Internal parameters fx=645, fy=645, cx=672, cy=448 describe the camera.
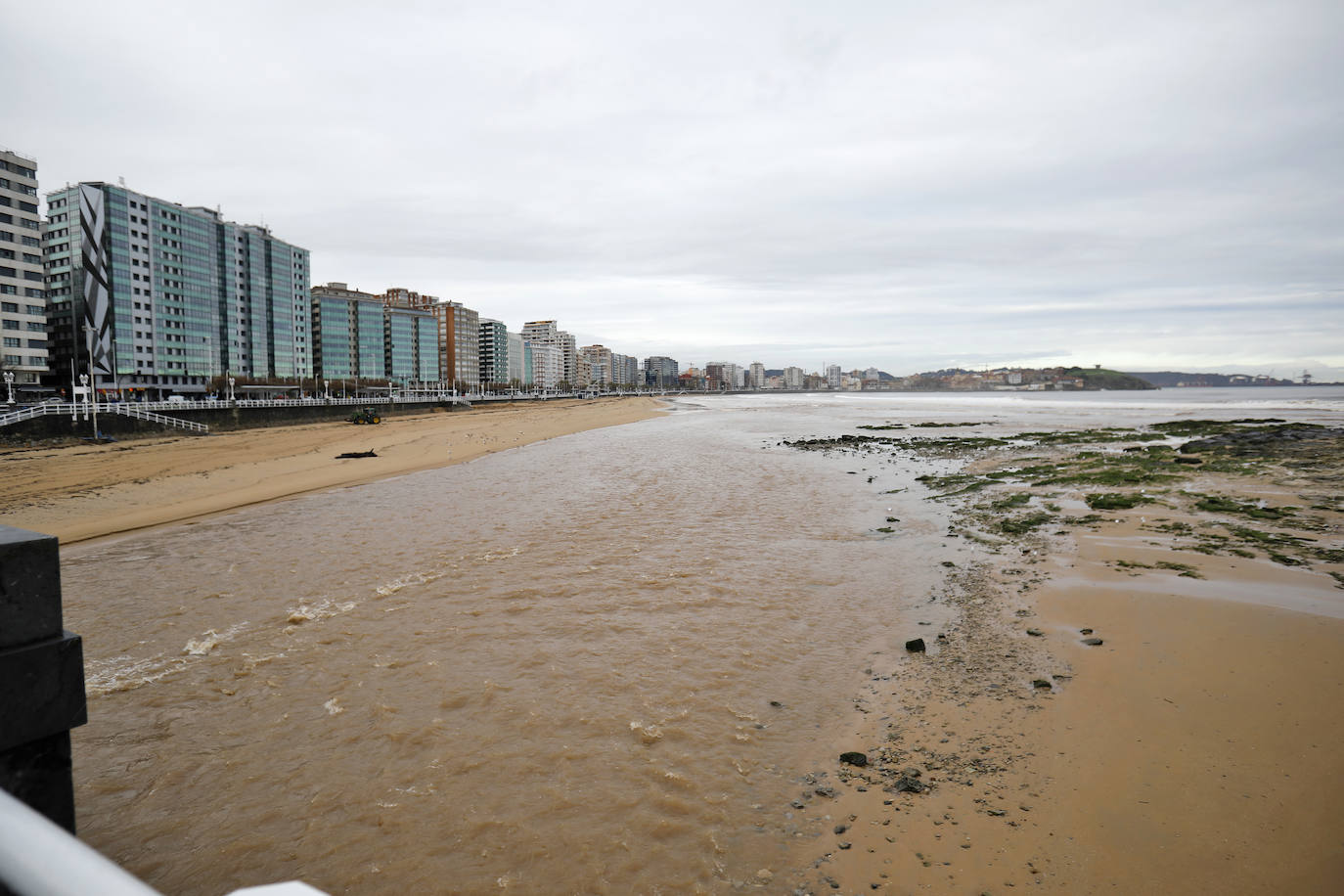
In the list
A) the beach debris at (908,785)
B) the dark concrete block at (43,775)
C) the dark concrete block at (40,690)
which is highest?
the dark concrete block at (40,690)

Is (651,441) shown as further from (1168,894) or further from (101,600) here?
(1168,894)

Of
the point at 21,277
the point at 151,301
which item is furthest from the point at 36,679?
the point at 151,301

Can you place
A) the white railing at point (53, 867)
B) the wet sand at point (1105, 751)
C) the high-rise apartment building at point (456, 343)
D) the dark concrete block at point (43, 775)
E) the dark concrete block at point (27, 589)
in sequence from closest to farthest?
the white railing at point (53, 867) < the dark concrete block at point (27, 589) < the dark concrete block at point (43, 775) < the wet sand at point (1105, 751) < the high-rise apartment building at point (456, 343)

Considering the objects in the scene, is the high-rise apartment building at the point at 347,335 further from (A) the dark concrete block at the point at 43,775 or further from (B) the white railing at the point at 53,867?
(B) the white railing at the point at 53,867

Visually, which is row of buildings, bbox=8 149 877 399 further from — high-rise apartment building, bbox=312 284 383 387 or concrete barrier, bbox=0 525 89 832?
concrete barrier, bbox=0 525 89 832

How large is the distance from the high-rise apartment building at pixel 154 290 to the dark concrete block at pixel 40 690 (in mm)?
98166

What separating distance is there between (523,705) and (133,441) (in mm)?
48247

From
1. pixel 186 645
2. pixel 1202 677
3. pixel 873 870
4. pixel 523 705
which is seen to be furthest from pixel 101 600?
pixel 1202 677

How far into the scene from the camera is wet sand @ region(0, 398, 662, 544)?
1711 cm

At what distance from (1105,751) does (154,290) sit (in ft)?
404

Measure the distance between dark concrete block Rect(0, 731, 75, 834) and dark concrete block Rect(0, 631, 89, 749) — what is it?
85 mm

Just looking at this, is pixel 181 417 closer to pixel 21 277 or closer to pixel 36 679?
pixel 21 277

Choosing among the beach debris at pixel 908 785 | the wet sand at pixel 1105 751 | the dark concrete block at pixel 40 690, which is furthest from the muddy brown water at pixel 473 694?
the dark concrete block at pixel 40 690

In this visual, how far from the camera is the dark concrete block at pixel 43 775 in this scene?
2.88 metres
